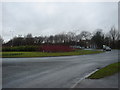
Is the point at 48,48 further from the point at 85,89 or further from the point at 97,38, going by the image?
the point at 97,38

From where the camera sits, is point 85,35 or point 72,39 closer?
point 72,39

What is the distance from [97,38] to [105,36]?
8.93m

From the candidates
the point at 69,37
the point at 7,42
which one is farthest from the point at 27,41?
the point at 69,37

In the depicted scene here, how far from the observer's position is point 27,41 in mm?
79250

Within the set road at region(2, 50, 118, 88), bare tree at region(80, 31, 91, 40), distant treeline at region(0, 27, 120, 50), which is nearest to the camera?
road at region(2, 50, 118, 88)

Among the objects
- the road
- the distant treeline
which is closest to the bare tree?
the distant treeline

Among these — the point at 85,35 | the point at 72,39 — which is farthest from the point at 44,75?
the point at 85,35

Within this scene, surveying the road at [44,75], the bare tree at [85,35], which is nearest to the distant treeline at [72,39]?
the bare tree at [85,35]

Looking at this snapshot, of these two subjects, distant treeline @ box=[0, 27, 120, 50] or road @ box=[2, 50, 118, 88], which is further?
distant treeline @ box=[0, 27, 120, 50]

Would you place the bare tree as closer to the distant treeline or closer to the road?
the distant treeline

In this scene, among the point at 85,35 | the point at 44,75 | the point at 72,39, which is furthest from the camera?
the point at 85,35

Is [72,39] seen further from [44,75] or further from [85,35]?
[44,75]

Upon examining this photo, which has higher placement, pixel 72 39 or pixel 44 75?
pixel 72 39

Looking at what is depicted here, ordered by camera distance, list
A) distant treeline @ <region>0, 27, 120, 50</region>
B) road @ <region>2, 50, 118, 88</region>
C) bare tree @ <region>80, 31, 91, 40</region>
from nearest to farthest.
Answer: road @ <region>2, 50, 118, 88</region> < distant treeline @ <region>0, 27, 120, 50</region> < bare tree @ <region>80, 31, 91, 40</region>
